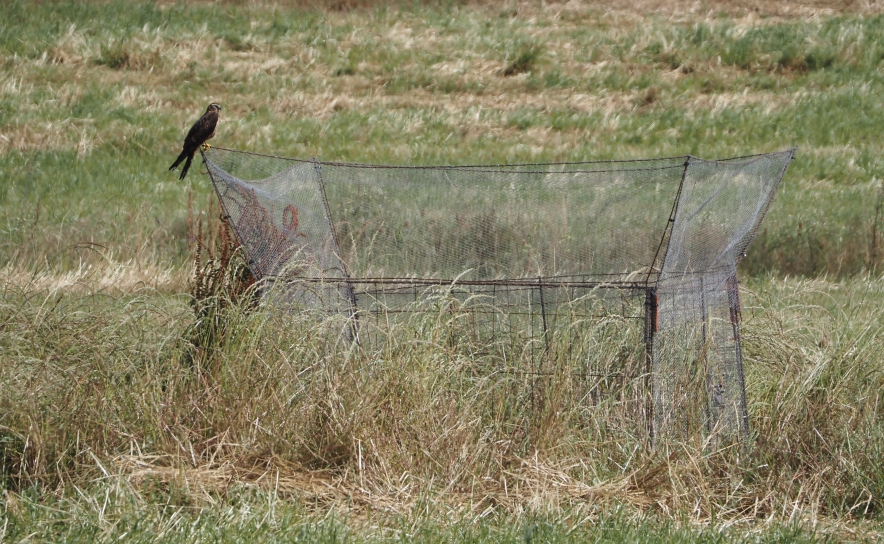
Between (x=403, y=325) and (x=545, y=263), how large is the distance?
210 cm

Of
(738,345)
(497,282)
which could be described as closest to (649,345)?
(738,345)

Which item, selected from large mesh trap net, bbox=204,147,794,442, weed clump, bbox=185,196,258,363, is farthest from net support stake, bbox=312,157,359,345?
weed clump, bbox=185,196,258,363

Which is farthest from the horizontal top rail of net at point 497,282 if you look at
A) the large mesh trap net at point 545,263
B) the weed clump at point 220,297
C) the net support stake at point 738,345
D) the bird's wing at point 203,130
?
the bird's wing at point 203,130

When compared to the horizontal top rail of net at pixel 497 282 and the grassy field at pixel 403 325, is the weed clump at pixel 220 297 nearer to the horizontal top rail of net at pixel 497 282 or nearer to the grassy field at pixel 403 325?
the grassy field at pixel 403 325

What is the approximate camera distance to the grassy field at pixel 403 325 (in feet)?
14.6

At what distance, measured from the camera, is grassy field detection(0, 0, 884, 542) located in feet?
14.6

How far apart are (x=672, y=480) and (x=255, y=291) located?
2.32 meters

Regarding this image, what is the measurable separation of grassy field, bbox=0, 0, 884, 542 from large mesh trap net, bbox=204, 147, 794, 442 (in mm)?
248

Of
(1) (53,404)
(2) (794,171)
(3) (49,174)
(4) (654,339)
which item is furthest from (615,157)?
(1) (53,404)

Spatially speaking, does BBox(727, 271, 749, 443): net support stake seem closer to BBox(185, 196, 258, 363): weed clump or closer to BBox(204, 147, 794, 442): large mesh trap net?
BBox(204, 147, 794, 442): large mesh trap net

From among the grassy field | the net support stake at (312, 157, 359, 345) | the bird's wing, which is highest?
the bird's wing

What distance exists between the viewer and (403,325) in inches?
213

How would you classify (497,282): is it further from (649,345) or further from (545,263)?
(545,263)

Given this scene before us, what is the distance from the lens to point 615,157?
47.2 ft
